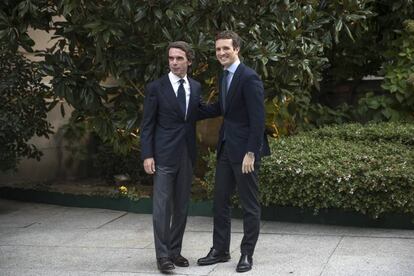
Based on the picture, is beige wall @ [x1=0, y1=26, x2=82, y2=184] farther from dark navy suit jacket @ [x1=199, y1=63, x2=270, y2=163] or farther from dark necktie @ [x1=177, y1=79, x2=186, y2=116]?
dark navy suit jacket @ [x1=199, y1=63, x2=270, y2=163]

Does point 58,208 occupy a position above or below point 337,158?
below

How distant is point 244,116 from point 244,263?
1211 mm

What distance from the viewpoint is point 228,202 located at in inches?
234

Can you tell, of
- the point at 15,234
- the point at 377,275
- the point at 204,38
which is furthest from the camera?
the point at 15,234

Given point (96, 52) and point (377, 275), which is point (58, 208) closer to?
point (96, 52)

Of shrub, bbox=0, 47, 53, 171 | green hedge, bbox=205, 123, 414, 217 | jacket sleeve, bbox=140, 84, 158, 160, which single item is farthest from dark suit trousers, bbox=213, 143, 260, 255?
shrub, bbox=0, 47, 53, 171

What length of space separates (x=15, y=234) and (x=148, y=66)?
232 cm

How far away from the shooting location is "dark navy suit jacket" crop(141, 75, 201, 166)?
229 inches

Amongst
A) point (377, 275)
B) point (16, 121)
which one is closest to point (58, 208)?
point (16, 121)

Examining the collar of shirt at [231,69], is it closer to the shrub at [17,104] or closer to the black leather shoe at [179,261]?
the black leather shoe at [179,261]

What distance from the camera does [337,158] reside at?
7.40 metres

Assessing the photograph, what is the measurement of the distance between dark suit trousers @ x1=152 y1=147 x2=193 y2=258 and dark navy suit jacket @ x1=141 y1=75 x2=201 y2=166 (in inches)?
3.5

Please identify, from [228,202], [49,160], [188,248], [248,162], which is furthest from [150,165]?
[49,160]

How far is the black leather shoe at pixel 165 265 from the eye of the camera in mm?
5754
